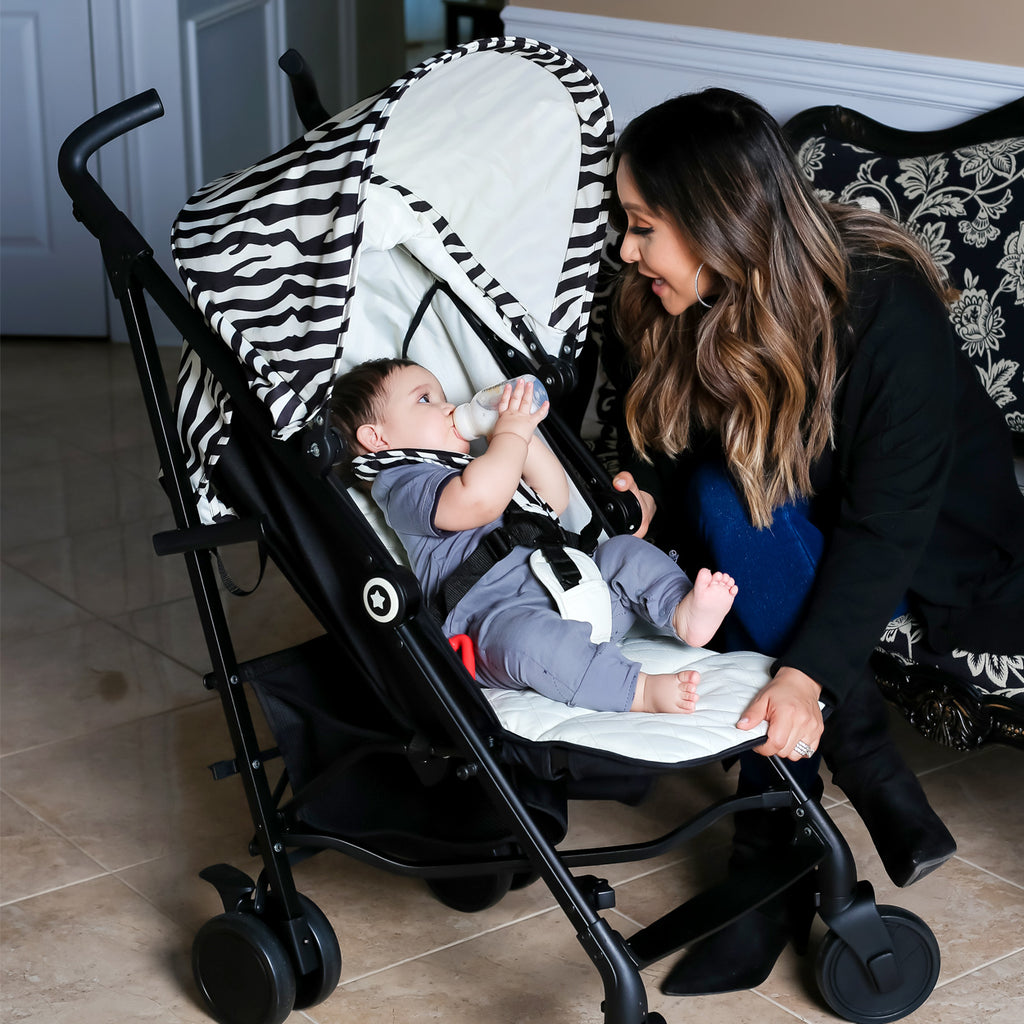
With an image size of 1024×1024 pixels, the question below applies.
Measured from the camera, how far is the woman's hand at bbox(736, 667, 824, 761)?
1.37m

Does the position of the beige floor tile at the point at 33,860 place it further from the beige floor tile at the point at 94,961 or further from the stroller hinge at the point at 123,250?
the stroller hinge at the point at 123,250

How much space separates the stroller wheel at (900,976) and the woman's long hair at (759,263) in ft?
1.58

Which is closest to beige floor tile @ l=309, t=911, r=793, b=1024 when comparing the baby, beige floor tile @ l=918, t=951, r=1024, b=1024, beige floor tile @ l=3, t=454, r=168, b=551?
beige floor tile @ l=918, t=951, r=1024, b=1024

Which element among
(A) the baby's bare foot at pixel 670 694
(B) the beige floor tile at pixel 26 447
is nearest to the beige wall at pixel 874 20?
(A) the baby's bare foot at pixel 670 694

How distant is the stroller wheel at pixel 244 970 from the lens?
4.73ft

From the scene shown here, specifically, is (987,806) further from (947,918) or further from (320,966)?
(320,966)

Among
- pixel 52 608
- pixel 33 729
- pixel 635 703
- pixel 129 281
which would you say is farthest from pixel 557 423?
pixel 52 608

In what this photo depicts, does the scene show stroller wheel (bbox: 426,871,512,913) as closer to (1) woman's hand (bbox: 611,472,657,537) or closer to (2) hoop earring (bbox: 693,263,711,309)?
(1) woman's hand (bbox: 611,472,657,537)

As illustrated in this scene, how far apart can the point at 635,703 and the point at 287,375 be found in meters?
0.49

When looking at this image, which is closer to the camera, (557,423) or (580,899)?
(580,899)

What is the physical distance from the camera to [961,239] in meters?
2.10

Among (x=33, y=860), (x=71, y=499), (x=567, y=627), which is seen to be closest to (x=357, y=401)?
(x=567, y=627)

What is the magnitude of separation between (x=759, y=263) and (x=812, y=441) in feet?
0.71

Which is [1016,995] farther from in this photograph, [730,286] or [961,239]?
[961,239]
